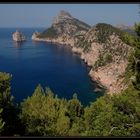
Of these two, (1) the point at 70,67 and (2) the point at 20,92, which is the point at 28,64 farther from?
(2) the point at 20,92

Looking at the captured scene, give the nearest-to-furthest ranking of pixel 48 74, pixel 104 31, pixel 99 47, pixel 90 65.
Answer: pixel 48 74 < pixel 90 65 < pixel 99 47 < pixel 104 31

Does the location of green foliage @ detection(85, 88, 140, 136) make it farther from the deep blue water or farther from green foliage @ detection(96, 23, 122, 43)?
green foliage @ detection(96, 23, 122, 43)

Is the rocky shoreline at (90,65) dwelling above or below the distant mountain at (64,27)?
below

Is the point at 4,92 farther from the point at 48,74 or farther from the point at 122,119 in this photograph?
the point at 48,74

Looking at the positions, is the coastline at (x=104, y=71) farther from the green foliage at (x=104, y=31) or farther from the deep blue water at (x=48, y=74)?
the green foliage at (x=104, y=31)

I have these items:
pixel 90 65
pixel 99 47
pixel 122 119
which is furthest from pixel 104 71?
pixel 122 119

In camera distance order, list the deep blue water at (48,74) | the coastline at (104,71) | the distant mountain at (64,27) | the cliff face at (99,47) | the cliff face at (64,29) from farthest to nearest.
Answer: the distant mountain at (64,27)
the cliff face at (64,29)
the cliff face at (99,47)
the coastline at (104,71)
the deep blue water at (48,74)

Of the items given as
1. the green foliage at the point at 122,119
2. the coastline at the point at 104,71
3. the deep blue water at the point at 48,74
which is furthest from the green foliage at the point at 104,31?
the green foliage at the point at 122,119

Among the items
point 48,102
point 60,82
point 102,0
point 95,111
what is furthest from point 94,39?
point 102,0
